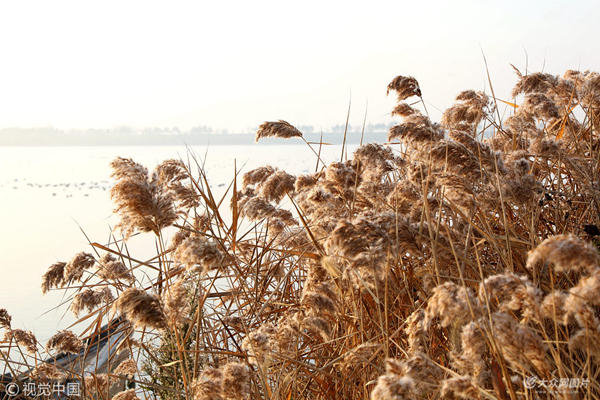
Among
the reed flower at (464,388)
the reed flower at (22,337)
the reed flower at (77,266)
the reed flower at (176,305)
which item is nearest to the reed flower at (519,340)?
the reed flower at (464,388)

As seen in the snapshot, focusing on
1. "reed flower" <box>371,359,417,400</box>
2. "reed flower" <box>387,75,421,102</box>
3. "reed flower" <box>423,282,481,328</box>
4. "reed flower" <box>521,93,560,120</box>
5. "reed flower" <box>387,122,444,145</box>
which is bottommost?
"reed flower" <box>371,359,417,400</box>

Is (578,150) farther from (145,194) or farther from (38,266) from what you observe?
(38,266)

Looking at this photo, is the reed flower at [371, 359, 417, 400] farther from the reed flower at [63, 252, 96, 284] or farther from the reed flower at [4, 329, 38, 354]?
the reed flower at [4, 329, 38, 354]

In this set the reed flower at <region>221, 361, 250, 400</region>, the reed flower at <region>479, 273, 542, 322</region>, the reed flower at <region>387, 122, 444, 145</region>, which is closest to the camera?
the reed flower at <region>479, 273, 542, 322</region>

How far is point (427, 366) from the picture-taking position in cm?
130

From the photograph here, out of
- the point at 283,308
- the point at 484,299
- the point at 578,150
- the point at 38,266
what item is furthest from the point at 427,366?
the point at 38,266

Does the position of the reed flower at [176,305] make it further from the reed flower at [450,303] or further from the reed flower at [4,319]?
the reed flower at [4,319]

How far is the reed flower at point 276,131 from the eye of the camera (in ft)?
8.95

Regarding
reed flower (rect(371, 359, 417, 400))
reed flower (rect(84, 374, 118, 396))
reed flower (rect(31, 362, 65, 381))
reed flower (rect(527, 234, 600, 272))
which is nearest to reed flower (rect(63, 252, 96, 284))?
reed flower (rect(31, 362, 65, 381))

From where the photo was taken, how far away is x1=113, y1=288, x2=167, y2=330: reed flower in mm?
1524

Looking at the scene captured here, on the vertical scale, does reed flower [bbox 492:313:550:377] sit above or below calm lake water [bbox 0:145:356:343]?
above

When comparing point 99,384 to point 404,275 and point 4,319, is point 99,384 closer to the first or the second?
point 4,319

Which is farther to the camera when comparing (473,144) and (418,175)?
(418,175)

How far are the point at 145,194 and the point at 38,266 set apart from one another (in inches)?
204
